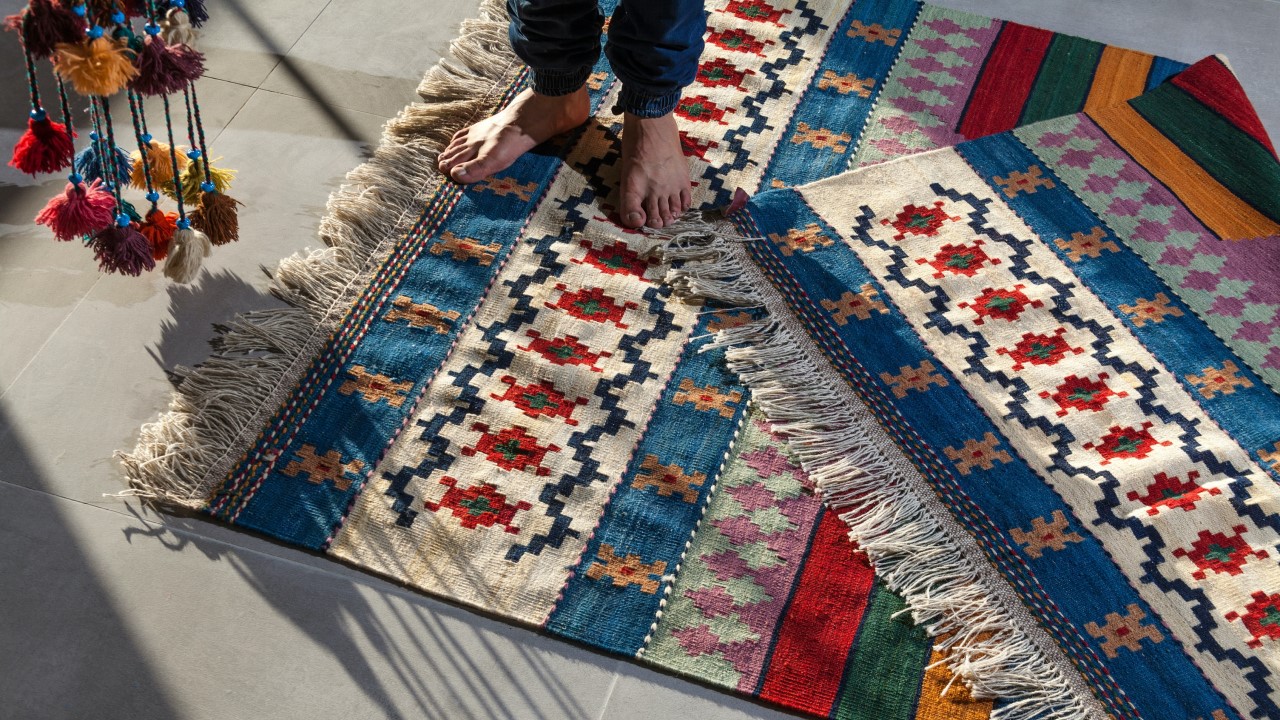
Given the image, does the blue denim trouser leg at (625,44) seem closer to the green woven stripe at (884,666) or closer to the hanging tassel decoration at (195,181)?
the hanging tassel decoration at (195,181)

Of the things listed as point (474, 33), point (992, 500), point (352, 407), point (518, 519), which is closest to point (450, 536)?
point (518, 519)

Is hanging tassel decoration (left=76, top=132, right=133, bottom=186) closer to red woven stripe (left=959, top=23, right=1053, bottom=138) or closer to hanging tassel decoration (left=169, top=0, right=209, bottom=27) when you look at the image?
hanging tassel decoration (left=169, top=0, right=209, bottom=27)

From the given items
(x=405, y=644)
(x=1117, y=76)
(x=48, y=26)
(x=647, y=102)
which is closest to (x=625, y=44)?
(x=647, y=102)

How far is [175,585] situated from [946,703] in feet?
2.82

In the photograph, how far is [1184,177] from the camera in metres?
1.71

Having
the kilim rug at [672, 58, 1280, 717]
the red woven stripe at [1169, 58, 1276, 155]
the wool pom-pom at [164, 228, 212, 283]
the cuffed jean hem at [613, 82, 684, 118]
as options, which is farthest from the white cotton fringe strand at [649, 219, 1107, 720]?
the red woven stripe at [1169, 58, 1276, 155]

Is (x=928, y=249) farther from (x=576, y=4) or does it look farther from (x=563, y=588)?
(x=563, y=588)

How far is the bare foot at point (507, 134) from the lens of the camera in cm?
167

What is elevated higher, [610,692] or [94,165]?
[94,165]

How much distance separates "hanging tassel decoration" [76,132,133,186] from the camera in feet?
4.36

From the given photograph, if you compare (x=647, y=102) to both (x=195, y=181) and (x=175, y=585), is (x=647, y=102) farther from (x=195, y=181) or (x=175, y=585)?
(x=175, y=585)

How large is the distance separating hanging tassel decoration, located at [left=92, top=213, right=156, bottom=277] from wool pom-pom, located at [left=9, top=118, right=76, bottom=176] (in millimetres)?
90

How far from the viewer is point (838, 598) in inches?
50.4

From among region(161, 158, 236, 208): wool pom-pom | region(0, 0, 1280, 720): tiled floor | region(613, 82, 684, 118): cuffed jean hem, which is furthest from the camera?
region(613, 82, 684, 118): cuffed jean hem
